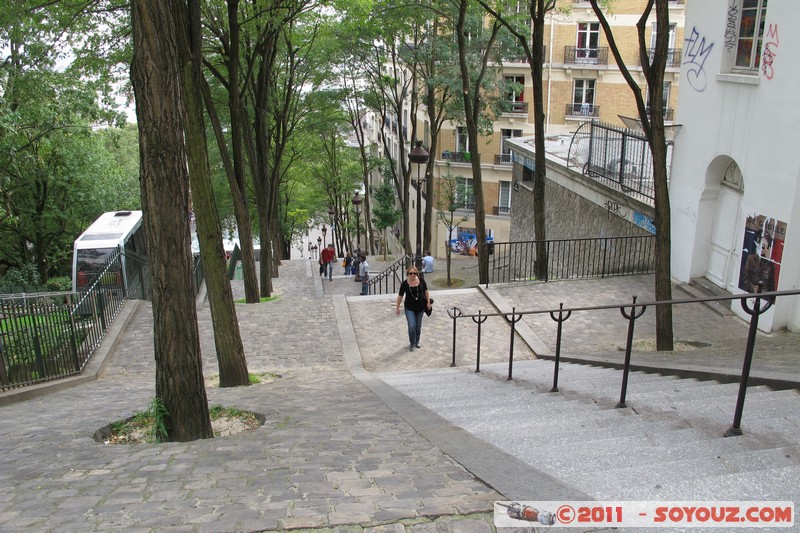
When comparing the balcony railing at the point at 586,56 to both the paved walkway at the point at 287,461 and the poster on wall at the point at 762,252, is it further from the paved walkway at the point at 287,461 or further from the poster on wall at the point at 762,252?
the paved walkway at the point at 287,461

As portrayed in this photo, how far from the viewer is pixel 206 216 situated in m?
8.15

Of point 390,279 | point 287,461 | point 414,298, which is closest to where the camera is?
point 287,461

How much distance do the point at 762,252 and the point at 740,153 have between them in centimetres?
190

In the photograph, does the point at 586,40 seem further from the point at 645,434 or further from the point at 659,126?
the point at 645,434

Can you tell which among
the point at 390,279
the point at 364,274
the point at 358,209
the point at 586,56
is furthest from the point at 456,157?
the point at 364,274

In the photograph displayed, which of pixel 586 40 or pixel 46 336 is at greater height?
pixel 586 40

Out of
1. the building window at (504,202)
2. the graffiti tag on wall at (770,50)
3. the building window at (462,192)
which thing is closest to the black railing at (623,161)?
the graffiti tag on wall at (770,50)

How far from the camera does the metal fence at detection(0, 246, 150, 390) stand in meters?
8.84

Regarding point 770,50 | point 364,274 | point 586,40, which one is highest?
point 586,40

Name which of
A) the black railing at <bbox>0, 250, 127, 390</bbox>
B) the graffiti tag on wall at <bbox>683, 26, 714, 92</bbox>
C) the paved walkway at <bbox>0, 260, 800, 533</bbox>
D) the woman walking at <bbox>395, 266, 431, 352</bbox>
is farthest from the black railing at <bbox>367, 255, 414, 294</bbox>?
the graffiti tag on wall at <bbox>683, 26, 714, 92</bbox>

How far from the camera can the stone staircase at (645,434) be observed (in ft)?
10.9

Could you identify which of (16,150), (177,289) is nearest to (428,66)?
(16,150)

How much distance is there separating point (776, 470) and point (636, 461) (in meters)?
0.74

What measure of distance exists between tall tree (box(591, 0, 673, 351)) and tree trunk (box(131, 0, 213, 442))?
6581 mm
